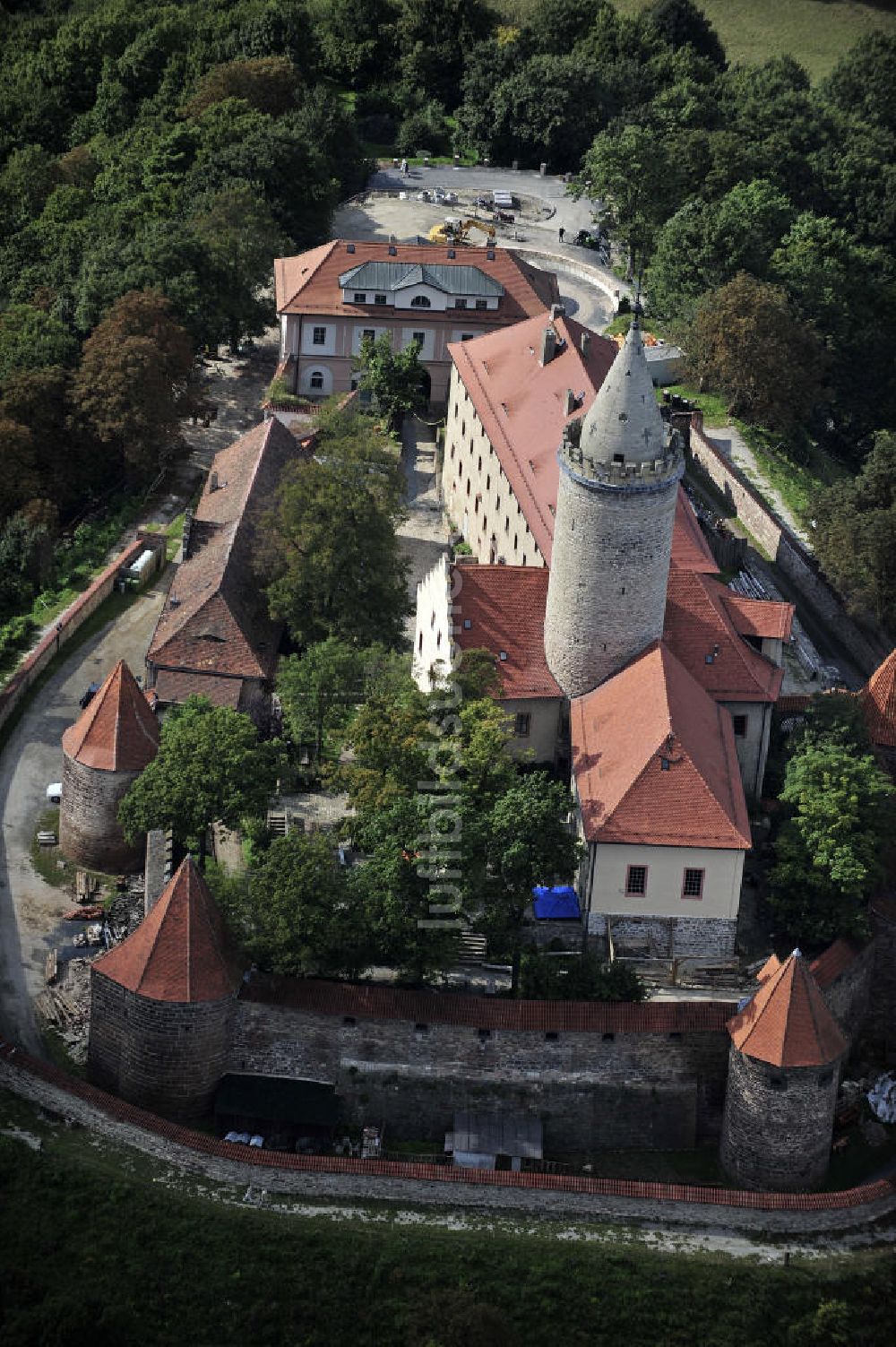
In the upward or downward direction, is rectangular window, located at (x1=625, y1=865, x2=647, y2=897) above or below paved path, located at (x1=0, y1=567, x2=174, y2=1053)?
above

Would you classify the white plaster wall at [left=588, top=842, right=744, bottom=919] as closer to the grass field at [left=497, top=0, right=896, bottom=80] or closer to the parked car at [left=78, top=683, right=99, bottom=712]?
the parked car at [left=78, top=683, right=99, bottom=712]

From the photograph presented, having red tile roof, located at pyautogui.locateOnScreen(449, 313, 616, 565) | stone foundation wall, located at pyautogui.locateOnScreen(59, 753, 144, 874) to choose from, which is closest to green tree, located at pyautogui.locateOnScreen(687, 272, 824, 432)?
red tile roof, located at pyautogui.locateOnScreen(449, 313, 616, 565)

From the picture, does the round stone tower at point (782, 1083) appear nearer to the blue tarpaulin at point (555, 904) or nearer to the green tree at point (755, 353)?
the blue tarpaulin at point (555, 904)

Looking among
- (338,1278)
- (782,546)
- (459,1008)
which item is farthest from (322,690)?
(782,546)

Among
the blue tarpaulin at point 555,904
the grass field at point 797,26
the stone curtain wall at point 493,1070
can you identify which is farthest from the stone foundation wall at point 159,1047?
the grass field at point 797,26

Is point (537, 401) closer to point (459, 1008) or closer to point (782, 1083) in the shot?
point (459, 1008)

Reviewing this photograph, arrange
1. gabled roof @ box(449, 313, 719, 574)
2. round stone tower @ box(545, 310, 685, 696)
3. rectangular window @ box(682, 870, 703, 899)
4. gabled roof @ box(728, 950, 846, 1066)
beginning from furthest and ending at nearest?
gabled roof @ box(449, 313, 719, 574) < round stone tower @ box(545, 310, 685, 696) < rectangular window @ box(682, 870, 703, 899) < gabled roof @ box(728, 950, 846, 1066)

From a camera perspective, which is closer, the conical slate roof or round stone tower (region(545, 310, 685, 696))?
the conical slate roof
